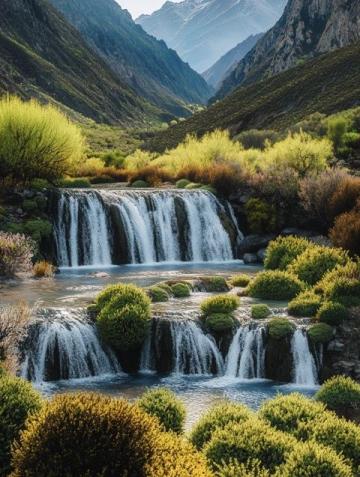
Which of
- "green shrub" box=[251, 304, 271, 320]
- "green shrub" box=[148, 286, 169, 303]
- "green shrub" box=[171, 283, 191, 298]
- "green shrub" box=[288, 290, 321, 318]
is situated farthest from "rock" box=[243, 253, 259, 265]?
"green shrub" box=[251, 304, 271, 320]

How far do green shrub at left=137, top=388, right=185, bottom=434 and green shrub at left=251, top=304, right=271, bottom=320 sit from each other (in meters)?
9.01

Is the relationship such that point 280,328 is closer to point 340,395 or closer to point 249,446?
point 340,395

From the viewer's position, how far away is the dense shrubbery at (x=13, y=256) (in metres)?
29.1

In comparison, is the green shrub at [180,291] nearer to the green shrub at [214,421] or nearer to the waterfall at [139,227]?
the waterfall at [139,227]

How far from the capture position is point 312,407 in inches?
528

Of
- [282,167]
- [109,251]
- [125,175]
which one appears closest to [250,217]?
[282,167]

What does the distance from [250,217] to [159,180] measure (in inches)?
444

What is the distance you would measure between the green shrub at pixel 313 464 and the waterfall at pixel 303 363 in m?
9.74

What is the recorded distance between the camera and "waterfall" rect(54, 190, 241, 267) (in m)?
37.5

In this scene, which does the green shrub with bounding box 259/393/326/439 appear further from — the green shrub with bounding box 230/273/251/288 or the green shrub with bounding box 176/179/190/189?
the green shrub with bounding box 176/179/190/189

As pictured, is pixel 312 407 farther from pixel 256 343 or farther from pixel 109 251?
pixel 109 251

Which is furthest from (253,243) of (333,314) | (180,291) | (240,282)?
A: (333,314)

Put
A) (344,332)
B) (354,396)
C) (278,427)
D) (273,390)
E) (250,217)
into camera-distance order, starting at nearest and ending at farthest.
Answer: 1. (278,427)
2. (354,396)
3. (273,390)
4. (344,332)
5. (250,217)

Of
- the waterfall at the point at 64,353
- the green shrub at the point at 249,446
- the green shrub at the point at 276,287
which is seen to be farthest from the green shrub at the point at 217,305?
the green shrub at the point at 249,446
